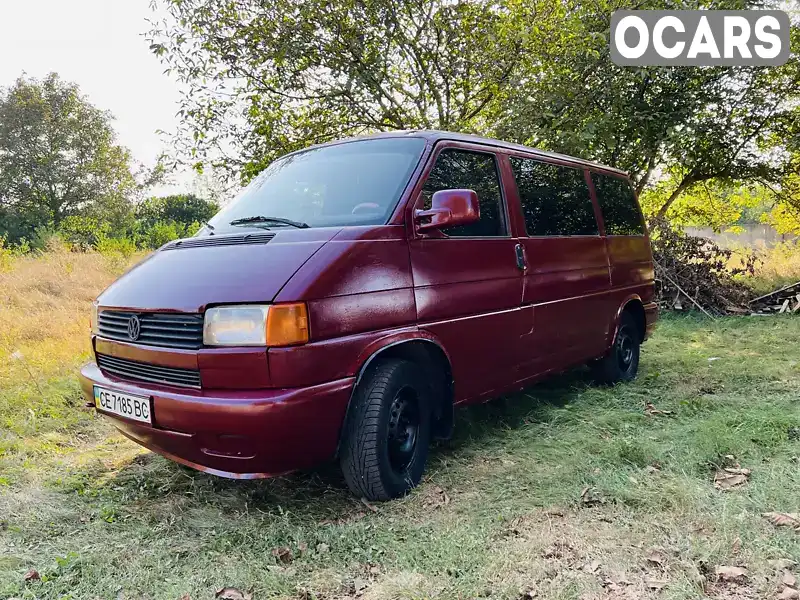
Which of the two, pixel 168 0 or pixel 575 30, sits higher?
pixel 168 0

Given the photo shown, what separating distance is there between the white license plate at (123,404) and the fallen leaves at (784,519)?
2836 mm

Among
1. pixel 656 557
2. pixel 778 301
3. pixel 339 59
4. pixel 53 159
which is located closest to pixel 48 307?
pixel 339 59

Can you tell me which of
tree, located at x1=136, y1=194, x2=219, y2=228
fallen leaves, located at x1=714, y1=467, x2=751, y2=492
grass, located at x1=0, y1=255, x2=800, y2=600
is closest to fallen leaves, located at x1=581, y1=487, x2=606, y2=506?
grass, located at x1=0, y1=255, x2=800, y2=600

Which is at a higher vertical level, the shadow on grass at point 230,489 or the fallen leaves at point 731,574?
the shadow on grass at point 230,489

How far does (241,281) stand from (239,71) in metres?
7.30

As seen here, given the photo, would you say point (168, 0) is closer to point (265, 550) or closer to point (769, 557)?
point (265, 550)

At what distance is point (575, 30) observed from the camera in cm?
832

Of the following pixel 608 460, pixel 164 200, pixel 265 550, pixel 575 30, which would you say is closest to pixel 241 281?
pixel 265 550

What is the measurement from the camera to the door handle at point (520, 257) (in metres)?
3.88

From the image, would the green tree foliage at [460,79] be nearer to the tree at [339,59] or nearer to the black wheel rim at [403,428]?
the tree at [339,59]

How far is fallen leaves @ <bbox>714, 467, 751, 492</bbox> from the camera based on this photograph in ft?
9.99

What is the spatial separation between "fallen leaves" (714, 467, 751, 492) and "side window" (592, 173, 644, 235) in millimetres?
2427

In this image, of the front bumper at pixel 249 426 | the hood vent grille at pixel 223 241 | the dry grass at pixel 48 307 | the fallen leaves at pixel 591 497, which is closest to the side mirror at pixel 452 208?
the hood vent grille at pixel 223 241

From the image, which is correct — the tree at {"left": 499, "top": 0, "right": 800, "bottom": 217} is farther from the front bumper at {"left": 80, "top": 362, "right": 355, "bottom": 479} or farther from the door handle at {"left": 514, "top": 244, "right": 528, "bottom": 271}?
the front bumper at {"left": 80, "top": 362, "right": 355, "bottom": 479}
